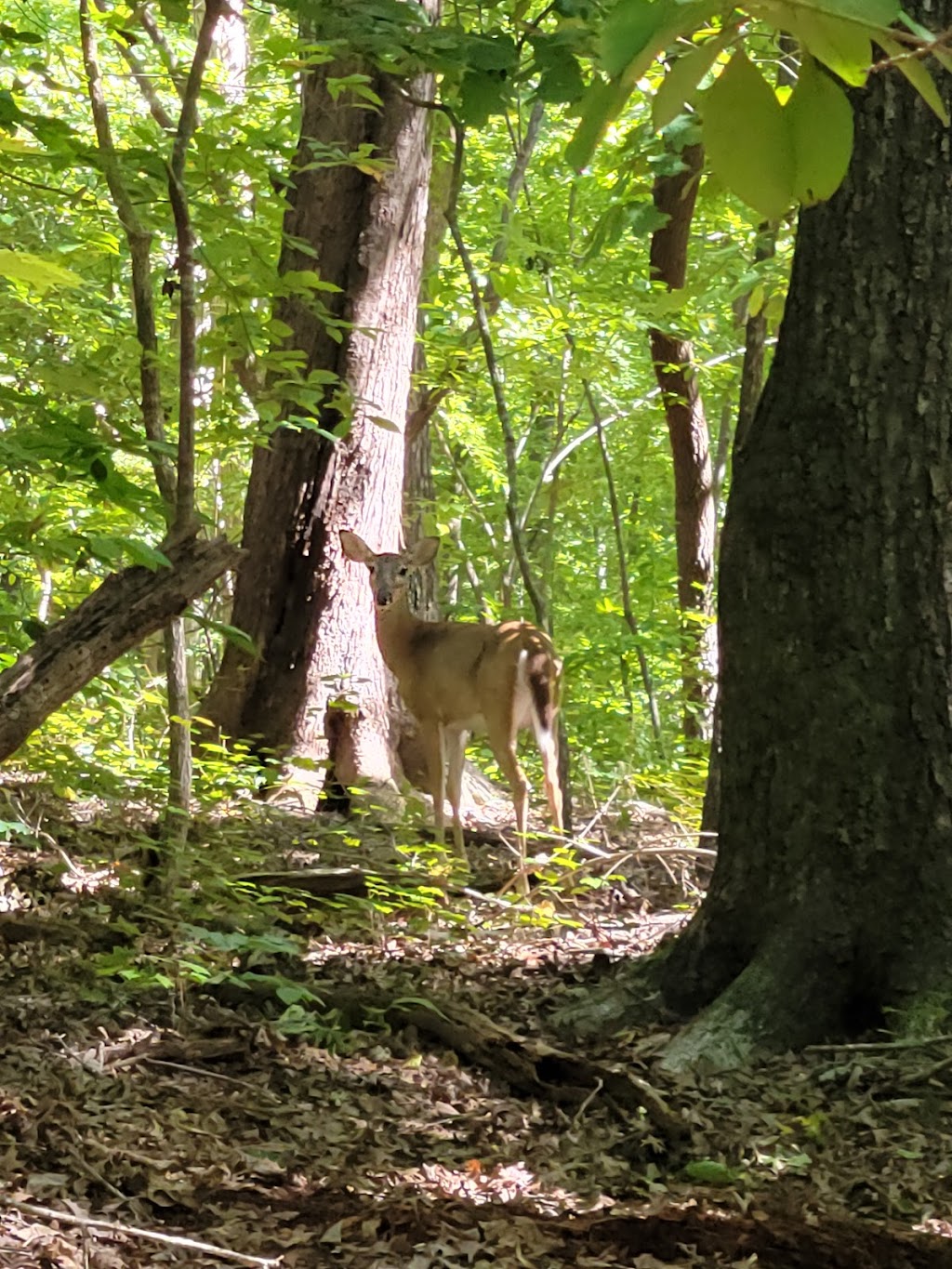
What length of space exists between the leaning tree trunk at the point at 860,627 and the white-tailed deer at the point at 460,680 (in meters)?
2.99

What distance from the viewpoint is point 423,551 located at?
317 inches

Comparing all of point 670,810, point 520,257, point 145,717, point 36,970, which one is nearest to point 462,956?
point 36,970

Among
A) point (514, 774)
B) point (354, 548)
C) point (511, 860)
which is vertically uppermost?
point (354, 548)

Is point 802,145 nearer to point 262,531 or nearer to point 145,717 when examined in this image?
point 262,531

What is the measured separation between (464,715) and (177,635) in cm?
297

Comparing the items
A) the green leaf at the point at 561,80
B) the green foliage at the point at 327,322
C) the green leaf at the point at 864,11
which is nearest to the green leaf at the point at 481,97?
the green foliage at the point at 327,322

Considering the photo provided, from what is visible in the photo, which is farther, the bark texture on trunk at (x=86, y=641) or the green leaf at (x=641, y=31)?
the bark texture on trunk at (x=86, y=641)

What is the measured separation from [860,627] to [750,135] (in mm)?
3600

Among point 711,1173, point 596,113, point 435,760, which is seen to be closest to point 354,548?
point 435,760

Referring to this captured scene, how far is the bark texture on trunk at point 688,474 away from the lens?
10.3 metres

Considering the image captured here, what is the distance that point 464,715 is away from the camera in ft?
26.0

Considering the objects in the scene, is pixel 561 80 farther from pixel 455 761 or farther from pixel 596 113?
pixel 455 761

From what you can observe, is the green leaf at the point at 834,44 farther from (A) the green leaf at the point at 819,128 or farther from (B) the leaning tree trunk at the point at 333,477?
(B) the leaning tree trunk at the point at 333,477

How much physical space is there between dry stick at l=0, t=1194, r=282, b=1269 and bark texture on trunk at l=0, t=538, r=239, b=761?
135cm
